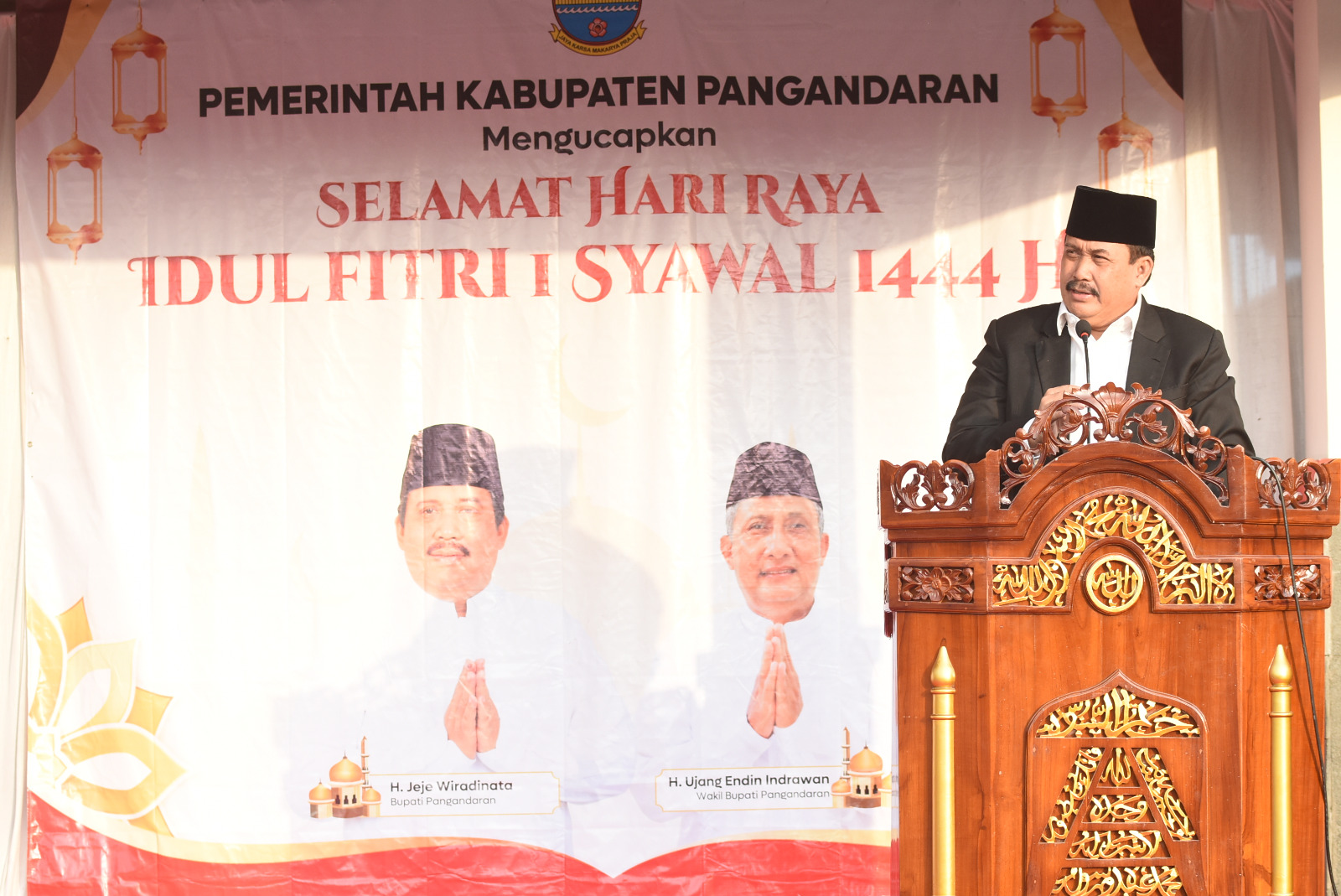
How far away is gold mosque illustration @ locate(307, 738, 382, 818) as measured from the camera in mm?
3626

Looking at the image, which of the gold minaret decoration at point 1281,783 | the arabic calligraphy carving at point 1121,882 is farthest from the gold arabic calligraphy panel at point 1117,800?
the gold minaret decoration at point 1281,783

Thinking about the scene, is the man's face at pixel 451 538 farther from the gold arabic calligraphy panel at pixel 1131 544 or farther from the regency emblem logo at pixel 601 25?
the gold arabic calligraphy panel at pixel 1131 544

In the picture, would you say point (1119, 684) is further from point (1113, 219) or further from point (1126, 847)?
point (1113, 219)

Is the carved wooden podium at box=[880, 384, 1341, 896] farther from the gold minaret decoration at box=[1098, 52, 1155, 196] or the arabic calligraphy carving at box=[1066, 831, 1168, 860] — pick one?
the gold minaret decoration at box=[1098, 52, 1155, 196]

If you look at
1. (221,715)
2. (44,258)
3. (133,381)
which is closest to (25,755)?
(221,715)

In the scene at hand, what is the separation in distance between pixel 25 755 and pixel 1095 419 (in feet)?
11.2

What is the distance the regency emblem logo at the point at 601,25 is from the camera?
3756 millimetres

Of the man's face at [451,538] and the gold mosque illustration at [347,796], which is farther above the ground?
the man's face at [451,538]

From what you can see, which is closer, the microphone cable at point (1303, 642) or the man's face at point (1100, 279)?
the microphone cable at point (1303, 642)

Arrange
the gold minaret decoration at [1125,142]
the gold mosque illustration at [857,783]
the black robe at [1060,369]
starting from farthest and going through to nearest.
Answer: the gold minaret decoration at [1125,142], the gold mosque illustration at [857,783], the black robe at [1060,369]

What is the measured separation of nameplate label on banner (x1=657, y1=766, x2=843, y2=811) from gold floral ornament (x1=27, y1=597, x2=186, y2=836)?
1.57m

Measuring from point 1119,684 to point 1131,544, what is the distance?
23 centimetres

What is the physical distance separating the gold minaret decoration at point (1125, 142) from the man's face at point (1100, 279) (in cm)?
35

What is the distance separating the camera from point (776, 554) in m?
3.65
